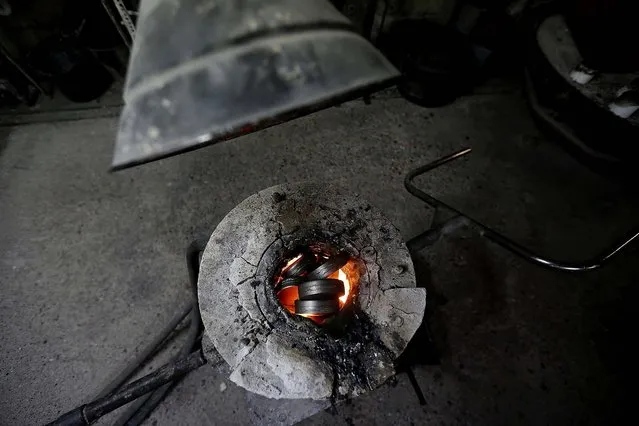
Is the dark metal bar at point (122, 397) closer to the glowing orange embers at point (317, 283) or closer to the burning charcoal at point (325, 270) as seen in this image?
the glowing orange embers at point (317, 283)

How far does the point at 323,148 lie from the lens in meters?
4.44

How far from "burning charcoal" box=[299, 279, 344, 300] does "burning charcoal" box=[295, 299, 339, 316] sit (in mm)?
24

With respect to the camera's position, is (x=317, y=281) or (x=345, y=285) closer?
(x=317, y=281)

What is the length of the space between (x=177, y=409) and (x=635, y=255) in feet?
15.8

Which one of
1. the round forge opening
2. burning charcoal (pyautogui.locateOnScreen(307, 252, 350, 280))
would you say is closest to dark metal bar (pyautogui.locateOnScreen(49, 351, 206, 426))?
the round forge opening

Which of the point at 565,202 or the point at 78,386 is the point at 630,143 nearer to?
the point at 565,202

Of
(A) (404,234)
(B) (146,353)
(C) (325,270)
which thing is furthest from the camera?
(A) (404,234)

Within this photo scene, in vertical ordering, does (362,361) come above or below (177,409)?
above

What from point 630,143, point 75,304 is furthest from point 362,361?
point 630,143

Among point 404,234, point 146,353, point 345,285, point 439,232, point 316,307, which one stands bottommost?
point 146,353

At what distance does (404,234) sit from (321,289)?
199 centimetres

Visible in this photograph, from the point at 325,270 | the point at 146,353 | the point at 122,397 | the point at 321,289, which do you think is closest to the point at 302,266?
the point at 325,270

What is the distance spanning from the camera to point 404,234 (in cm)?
388

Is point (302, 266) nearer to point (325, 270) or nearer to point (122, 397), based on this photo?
point (325, 270)
